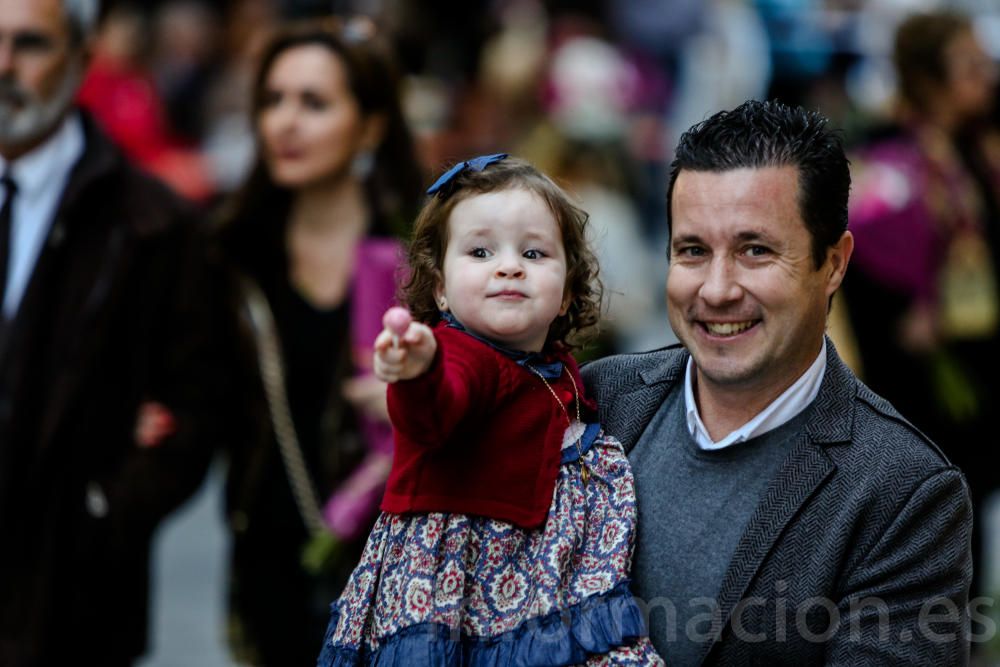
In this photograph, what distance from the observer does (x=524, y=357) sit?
3.13 meters

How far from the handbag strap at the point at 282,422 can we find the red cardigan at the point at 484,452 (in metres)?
2.26

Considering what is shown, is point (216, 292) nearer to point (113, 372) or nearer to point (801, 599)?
point (113, 372)

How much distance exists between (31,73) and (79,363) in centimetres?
96

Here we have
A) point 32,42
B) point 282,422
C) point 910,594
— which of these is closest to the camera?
point 910,594

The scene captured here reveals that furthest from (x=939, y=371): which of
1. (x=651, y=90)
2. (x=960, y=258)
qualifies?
(x=651, y=90)

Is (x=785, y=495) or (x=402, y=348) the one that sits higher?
(x=402, y=348)

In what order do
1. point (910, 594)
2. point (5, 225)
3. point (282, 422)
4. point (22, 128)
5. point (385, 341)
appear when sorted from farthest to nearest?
1. point (282, 422)
2. point (22, 128)
3. point (5, 225)
4. point (910, 594)
5. point (385, 341)

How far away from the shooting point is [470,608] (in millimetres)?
2992

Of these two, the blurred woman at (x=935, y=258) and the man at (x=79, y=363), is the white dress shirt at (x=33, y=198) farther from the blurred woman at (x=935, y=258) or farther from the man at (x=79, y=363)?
the blurred woman at (x=935, y=258)

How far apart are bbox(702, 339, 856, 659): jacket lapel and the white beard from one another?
9.57 ft

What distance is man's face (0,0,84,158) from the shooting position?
5.09 metres

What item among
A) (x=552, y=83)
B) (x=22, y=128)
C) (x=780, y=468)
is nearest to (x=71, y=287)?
(x=22, y=128)

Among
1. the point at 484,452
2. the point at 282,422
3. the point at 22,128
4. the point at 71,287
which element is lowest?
the point at 282,422

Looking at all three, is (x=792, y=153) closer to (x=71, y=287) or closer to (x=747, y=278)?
(x=747, y=278)
